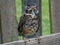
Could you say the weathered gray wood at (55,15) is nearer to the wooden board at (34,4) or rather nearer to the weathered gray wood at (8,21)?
the wooden board at (34,4)

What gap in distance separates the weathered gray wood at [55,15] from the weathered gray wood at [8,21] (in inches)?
18.2

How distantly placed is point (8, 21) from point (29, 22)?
239 mm

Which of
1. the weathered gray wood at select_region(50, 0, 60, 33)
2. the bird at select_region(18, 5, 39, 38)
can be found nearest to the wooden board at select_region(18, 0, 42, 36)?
the bird at select_region(18, 5, 39, 38)

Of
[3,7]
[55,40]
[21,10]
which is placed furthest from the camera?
[55,40]

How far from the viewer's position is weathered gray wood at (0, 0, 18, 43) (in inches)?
89.4

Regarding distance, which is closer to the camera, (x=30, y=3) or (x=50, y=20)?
(x=30, y=3)

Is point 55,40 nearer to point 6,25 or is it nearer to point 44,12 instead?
point 44,12

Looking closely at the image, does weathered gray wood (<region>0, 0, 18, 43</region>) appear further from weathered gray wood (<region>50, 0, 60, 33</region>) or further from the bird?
weathered gray wood (<region>50, 0, 60, 33</region>)

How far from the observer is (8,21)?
229 cm

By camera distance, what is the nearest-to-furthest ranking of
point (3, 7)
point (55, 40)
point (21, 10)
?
point (3, 7), point (21, 10), point (55, 40)

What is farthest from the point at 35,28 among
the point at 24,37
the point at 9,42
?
the point at 9,42

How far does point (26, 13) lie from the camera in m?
2.44

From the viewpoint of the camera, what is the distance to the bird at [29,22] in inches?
95.9

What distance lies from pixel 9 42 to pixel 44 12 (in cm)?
52
